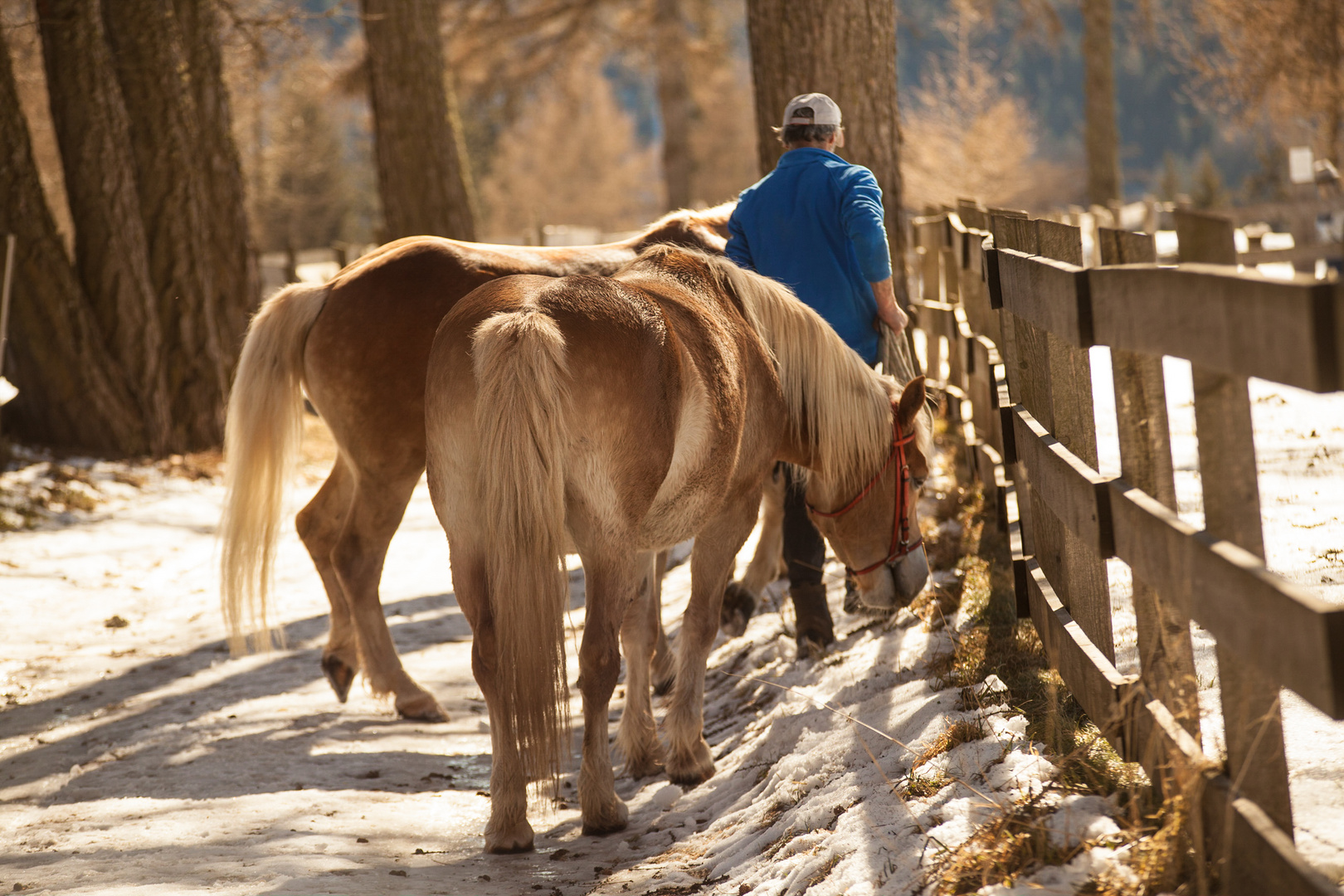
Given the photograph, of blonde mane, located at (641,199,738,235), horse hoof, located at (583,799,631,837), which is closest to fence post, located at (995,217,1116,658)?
horse hoof, located at (583,799,631,837)

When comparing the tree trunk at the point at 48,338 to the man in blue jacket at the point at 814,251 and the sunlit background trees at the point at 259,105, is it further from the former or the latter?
the man in blue jacket at the point at 814,251

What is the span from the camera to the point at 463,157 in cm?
1116

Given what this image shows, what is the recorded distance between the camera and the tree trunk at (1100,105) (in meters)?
20.6

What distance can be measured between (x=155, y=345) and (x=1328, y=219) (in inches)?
616

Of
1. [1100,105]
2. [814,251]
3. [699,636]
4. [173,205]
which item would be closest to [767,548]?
[699,636]

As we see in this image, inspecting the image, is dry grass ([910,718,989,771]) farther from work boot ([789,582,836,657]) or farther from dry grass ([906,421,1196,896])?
work boot ([789,582,836,657])

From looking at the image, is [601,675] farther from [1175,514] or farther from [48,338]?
[48,338]

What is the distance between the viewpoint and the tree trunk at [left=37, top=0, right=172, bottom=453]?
867cm

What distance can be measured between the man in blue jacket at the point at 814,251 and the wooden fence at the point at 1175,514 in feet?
2.74

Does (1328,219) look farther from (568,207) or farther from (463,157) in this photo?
(568,207)

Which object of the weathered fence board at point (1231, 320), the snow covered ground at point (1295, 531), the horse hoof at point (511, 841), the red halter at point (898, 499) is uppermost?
the weathered fence board at point (1231, 320)

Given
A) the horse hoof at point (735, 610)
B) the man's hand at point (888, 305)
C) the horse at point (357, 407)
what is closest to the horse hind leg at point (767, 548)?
the horse hoof at point (735, 610)

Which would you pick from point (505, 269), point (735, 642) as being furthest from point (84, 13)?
point (735, 642)

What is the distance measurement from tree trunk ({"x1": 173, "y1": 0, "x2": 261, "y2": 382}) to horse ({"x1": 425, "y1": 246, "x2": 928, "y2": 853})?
689 cm
